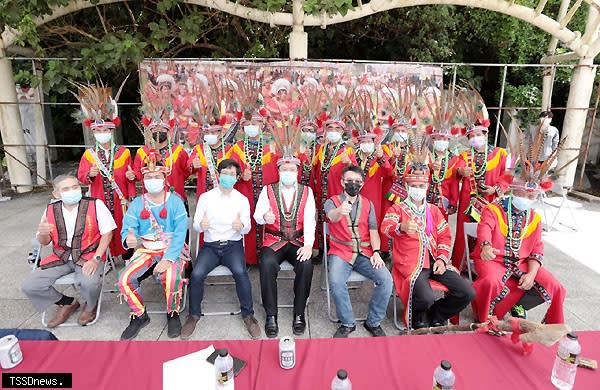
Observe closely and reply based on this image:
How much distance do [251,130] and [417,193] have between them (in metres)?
1.90

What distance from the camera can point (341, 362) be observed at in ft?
5.77

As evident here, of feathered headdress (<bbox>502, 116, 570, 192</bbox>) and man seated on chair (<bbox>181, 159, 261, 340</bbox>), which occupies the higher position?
feathered headdress (<bbox>502, 116, 570, 192</bbox>)

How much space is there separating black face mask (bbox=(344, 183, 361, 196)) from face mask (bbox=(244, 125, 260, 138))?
1.36 meters

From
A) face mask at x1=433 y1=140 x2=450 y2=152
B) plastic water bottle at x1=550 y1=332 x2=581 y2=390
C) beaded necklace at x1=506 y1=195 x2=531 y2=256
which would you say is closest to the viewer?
plastic water bottle at x1=550 y1=332 x2=581 y2=390

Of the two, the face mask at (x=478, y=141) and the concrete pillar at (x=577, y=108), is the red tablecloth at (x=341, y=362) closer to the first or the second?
the face mask at (x=478, y=141)

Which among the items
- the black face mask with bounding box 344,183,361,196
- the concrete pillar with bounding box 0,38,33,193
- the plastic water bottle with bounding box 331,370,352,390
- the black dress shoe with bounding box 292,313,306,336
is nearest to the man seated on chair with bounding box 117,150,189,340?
the black dress shoe with bounding box 292,313,306,336

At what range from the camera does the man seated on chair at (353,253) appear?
3016 mm

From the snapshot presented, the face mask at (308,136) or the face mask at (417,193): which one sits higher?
the face mask at (308,136)

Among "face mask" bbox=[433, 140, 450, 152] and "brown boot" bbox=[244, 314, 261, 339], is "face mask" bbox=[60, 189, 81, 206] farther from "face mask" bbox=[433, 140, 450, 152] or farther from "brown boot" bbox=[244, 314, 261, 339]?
"face mask" bbox=[433, 140, 450, 152]

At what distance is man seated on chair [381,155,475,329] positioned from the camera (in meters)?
2.98

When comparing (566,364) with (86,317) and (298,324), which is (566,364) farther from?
(86,317)

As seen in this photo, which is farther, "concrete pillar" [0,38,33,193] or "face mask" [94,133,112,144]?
"concrete pillar" [0,38,33,193]

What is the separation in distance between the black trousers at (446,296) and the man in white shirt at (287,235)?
2.92ft

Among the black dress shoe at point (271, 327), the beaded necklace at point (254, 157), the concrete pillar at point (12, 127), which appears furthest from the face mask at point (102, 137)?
the concrete pillar at point (12, 127)
